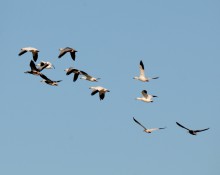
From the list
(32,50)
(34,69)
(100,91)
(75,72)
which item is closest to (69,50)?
(75,72)

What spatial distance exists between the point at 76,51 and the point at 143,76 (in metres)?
5.89

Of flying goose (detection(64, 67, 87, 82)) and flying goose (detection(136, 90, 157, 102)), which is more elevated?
flying goose (detection(64, 67, 87, 82))

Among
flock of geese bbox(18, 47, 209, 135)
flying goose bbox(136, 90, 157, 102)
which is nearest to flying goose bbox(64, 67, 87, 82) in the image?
flock of geese bbox(18, 47, 209, 135)

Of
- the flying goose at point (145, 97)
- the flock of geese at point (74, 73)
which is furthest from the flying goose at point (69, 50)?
the flying goose at point (145, 97)

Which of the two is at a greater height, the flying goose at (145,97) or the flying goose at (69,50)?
the flying goose at (69,50)

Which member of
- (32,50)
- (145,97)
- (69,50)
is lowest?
(145,97)

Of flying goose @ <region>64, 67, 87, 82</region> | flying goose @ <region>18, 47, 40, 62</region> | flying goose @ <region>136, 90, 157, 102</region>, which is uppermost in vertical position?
flying goose @ <region>18, 47, 40, 62</region>

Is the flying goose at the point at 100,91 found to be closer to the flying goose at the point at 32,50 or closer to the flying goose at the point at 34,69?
the flying goose at the point at 34,69

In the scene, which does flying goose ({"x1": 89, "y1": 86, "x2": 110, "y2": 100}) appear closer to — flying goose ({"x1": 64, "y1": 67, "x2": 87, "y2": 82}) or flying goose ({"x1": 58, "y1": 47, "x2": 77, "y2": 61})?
flying goose ({"x1": 64, "y1": 67, "x2": 87, "y2": 82})

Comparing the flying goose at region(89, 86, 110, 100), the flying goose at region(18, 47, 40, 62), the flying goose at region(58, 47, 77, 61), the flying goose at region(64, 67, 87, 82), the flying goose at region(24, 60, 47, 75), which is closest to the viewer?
the flying goose at region(58, 47, 77, 61)

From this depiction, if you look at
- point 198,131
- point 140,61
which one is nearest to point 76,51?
point 140,61

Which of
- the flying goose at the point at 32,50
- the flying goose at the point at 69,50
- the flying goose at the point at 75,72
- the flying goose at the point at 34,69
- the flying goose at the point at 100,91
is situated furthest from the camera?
the flying goose at the point at 34,69

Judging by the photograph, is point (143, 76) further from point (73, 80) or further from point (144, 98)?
point (73, 80)

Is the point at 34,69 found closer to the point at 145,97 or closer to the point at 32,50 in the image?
the point at 32,50
